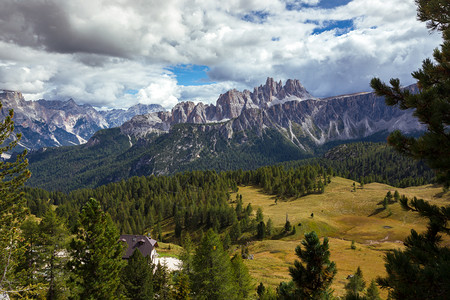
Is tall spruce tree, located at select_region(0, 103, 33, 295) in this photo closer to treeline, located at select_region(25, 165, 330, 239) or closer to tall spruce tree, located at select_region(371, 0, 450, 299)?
tall spruce tree, located at select_region(371, 0, 450, 299)

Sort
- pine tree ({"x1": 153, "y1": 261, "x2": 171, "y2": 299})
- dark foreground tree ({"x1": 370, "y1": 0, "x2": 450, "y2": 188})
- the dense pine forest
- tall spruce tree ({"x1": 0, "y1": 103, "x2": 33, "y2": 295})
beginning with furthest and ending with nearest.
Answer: the dense pine forest, pine tree ({"x1": 153, "y1": 261, "x2": 171, "y2": 299}), tall spruce tree ({"x1": 0, "y1": 103, "x2": 33, "y2": 295}), dark foreground tree ({"x1": 370, "y1": 0, "x2": 450, "y2": 188})

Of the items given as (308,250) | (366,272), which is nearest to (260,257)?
(366,272)

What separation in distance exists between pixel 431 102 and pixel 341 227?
369 ft

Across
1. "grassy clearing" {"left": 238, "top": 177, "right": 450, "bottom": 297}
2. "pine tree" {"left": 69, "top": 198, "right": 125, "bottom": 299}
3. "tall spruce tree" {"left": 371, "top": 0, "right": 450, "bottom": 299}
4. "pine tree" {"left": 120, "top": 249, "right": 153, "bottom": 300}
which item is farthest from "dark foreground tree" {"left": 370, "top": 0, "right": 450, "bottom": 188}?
"grassy clearing" {"left": 238, "top": 177, "right": 450, "bottom": 297}

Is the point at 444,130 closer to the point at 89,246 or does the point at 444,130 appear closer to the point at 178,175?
the point at 89,246

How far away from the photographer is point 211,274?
27750 millimetres

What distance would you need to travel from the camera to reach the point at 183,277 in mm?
32719

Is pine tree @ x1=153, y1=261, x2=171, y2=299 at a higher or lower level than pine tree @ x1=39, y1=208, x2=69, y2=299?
lower

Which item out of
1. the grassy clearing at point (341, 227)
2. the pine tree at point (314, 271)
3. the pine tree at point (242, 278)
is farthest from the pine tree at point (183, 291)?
the grassy clearing at point (341, 227)

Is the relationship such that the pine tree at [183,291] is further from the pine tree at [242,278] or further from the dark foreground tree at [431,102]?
the dark foreground tree at [431,102]

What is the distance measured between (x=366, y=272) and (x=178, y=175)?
510 feet

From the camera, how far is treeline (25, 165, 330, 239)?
115m

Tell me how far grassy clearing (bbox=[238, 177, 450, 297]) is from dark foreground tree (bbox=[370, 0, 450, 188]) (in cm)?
4444

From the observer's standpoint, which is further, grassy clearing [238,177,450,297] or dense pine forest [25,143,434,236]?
dense pine forest [25,143,434,236]
